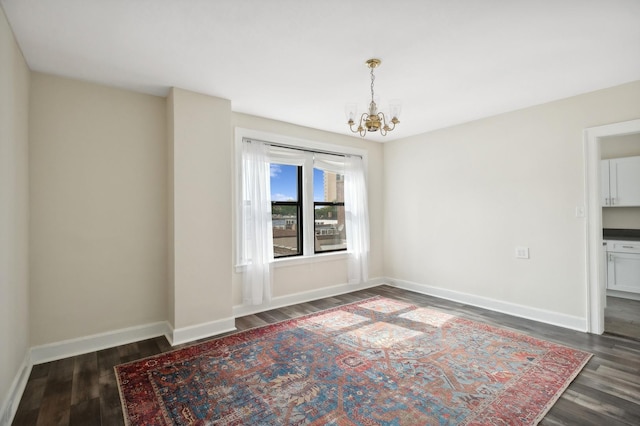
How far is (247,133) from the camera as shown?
4203 millimetres

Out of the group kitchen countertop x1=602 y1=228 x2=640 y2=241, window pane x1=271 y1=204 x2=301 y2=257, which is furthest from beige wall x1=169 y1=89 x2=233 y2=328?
kitchen countertop x1=602 y1=228 x2=640 y2=241

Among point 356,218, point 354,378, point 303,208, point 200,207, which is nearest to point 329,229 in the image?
point 356,218

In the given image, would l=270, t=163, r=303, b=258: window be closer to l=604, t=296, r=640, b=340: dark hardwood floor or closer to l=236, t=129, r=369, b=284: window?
l=236, t=129, r=369, b=284: window

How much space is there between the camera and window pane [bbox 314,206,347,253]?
5125 mm

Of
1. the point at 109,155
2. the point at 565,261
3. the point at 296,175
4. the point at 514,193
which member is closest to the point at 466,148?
the point at 514,193

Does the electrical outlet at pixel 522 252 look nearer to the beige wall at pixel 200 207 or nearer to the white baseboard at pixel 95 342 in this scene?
the beige wall at pixel 200 207

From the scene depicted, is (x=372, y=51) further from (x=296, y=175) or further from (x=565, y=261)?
(x=565, y=261)

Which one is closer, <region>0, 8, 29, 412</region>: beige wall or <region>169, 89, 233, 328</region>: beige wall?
<region>0, 8, 29, 412</region>: beige wall

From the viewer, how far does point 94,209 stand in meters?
3.20

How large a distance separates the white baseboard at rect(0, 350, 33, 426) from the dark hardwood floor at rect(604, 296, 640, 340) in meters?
5.46

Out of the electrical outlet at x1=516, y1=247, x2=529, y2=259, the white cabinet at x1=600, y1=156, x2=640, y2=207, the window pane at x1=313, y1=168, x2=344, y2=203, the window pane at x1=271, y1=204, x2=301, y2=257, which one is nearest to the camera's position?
the electrical outlet at x1=516, y1=247, x2=529, y2=259

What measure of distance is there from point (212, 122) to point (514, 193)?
3916 mm

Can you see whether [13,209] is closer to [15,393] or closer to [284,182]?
[15,393]

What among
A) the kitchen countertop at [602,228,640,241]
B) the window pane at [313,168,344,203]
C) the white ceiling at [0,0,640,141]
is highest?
the white ceiling at [0,0,640,141]
